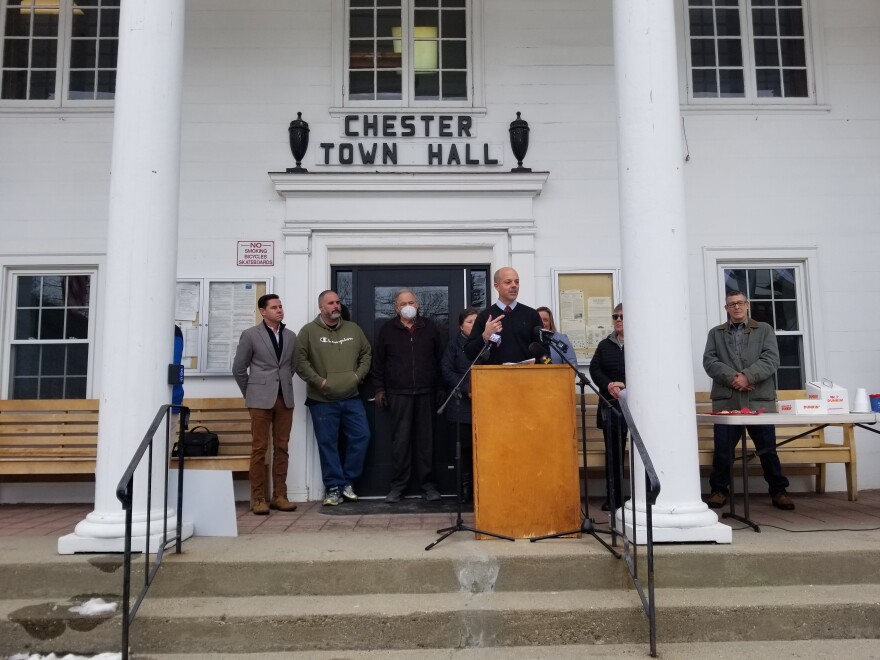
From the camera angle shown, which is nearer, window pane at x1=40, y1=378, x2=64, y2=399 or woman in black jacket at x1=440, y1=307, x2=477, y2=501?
woman in black jacket at x1=440, y1=307, x2=477, y2=501

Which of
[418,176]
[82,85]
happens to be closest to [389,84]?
[418,176]

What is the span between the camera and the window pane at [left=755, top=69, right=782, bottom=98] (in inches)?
295

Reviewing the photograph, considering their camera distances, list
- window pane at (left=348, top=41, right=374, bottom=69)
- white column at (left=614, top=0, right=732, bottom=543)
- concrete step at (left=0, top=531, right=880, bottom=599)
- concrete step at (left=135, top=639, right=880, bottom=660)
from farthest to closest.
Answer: window pane at (left=348, top=41, right=374, bottom=69) < white column at (left=614, top=0, right=732, bottom=543) < concrete step at (left=0, top=531, right=880, bottom=599) < concrete step at (left=135, top=639, right=880, bottom=660)

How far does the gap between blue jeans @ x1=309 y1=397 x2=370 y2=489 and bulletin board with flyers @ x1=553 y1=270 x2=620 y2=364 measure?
208cm

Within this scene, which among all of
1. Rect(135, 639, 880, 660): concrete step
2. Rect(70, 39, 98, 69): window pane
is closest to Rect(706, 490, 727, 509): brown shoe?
Rect(135, 639, 880, 660): concrete step

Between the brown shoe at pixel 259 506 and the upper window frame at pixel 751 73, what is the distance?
550cm

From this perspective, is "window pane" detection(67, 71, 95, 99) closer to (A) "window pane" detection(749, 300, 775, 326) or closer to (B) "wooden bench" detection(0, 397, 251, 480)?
(B) "wooden bench" detection(0, 397, 251, 480)

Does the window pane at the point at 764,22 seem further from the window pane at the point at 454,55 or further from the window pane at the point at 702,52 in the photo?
the window pane at the point at 454,55

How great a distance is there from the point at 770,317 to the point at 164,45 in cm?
595

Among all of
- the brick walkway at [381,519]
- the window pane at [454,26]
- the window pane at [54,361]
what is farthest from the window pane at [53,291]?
the window pane at [454,26]

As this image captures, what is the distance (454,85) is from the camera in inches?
291

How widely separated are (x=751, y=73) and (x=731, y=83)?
0.22 m

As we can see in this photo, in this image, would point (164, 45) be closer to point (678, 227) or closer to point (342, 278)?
point (342, 278)

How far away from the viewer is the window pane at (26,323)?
709 cm
